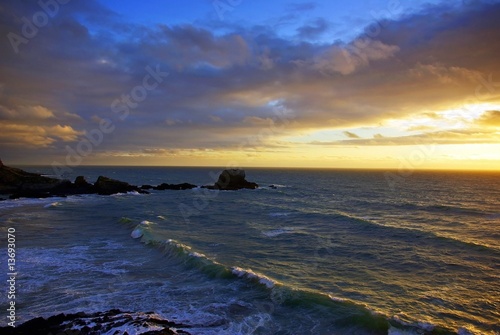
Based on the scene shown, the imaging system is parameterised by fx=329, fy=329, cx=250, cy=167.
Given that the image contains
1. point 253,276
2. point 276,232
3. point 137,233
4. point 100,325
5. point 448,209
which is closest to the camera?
point 100,325

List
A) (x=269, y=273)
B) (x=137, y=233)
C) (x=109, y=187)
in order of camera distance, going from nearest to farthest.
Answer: (x=269, y=273) → (x=137, y=233) → (x=109, y=187)

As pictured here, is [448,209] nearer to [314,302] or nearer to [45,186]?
[314,302]

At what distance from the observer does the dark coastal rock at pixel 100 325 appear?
10742mm

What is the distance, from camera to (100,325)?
11.1 meters

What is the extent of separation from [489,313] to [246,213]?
101 ft

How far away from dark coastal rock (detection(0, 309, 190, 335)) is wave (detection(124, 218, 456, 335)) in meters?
5.00

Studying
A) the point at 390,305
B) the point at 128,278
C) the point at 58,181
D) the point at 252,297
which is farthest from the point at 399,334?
the point at 58,181

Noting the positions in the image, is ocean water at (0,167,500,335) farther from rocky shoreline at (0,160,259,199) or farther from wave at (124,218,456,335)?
rocky shoreline at (0,160,259,199)

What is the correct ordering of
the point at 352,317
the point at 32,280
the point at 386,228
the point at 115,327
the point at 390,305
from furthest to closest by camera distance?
the point at 386,228 < the point at 32,280 < the point at 390,305 < the point at 352,317 < the point at 115,327

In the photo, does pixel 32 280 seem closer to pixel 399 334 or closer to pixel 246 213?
pixel 399 334

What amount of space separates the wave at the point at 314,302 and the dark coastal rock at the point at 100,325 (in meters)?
5.00

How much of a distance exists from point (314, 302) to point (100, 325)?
28.2 feet

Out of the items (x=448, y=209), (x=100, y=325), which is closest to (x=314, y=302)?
(x=100, y=325)

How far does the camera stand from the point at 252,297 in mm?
15148
